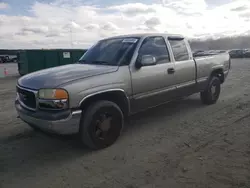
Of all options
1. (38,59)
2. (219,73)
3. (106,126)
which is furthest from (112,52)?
(38,59)

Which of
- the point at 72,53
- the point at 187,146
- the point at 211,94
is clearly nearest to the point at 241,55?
the point at 72,53

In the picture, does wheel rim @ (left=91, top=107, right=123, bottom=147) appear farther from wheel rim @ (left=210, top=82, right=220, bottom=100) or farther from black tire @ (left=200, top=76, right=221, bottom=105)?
wheel rim @ (left=210, top=82, right=220, bottom=100)

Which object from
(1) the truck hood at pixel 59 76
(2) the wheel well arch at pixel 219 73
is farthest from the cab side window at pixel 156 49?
(2) the wheel well arch at pixel 219 73

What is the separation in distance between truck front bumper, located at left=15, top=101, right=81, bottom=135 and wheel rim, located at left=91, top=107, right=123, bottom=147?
0.32 metres

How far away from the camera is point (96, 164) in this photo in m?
3.42

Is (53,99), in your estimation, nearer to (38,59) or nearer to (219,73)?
(219,73)

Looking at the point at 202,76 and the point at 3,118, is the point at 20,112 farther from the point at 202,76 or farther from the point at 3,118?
the point at 202,76

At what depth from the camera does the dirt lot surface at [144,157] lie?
9.75ft

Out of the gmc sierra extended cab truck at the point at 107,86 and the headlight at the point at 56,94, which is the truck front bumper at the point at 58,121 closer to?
the gmc sierra extended cab truck at the point at 107,86

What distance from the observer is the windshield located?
13.9 ft

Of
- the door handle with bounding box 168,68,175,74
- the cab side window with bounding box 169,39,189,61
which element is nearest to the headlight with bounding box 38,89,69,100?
the door handle with bounding box 168,68,175,74

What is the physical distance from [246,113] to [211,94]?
3.58 ft

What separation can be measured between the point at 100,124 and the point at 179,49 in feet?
8.84

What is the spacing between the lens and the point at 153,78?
14.7 ft
